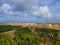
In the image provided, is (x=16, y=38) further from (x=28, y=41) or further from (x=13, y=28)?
(x=13, y=28)

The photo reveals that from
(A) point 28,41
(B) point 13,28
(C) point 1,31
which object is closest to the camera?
(A) point 28,41

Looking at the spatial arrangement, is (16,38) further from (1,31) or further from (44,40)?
(44,40)

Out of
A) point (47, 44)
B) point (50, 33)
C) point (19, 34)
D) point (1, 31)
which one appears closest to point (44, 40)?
point (47, 44)

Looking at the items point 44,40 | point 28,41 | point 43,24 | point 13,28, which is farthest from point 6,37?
point 43,24

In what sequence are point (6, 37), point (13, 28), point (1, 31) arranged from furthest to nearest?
point (13, 28), point (1, 31), point (6, 37)

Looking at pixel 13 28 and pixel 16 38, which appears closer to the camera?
pixel 16 38

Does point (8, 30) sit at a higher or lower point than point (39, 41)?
higher
